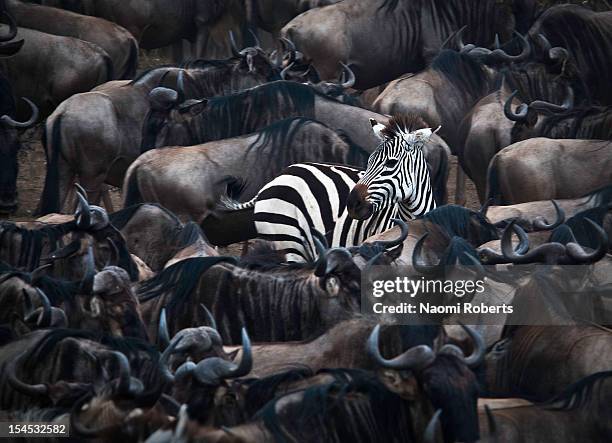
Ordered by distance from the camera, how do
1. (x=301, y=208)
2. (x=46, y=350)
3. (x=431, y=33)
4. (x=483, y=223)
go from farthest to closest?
(x=431, y=33) < (x=301, y=208) < (x=483, y=223) < (x=46, y=350)

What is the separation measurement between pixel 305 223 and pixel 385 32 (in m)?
5.12

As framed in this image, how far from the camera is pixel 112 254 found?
854 centimetres

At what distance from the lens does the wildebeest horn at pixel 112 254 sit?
335 inches

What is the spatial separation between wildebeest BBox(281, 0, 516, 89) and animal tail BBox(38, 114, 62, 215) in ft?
10.9

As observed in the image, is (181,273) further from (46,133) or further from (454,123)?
(454,123)

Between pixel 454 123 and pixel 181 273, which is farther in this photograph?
pixel 454 123

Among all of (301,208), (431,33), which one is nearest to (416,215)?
(301,208)

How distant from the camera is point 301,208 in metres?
9.76

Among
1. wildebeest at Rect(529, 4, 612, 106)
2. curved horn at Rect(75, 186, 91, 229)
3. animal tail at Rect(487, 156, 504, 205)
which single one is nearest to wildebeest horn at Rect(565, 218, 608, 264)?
animal tail at Rect(487, 156, 504, 205)

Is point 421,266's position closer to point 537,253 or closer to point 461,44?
point 537,253

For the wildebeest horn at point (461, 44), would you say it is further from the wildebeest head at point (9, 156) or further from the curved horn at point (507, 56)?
the wildebeest head at point (9, 156)

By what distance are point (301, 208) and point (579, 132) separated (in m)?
2.94

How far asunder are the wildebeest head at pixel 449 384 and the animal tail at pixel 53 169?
5.80m

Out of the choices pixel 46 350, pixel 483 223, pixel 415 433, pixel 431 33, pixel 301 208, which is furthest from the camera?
pixel 431 33
